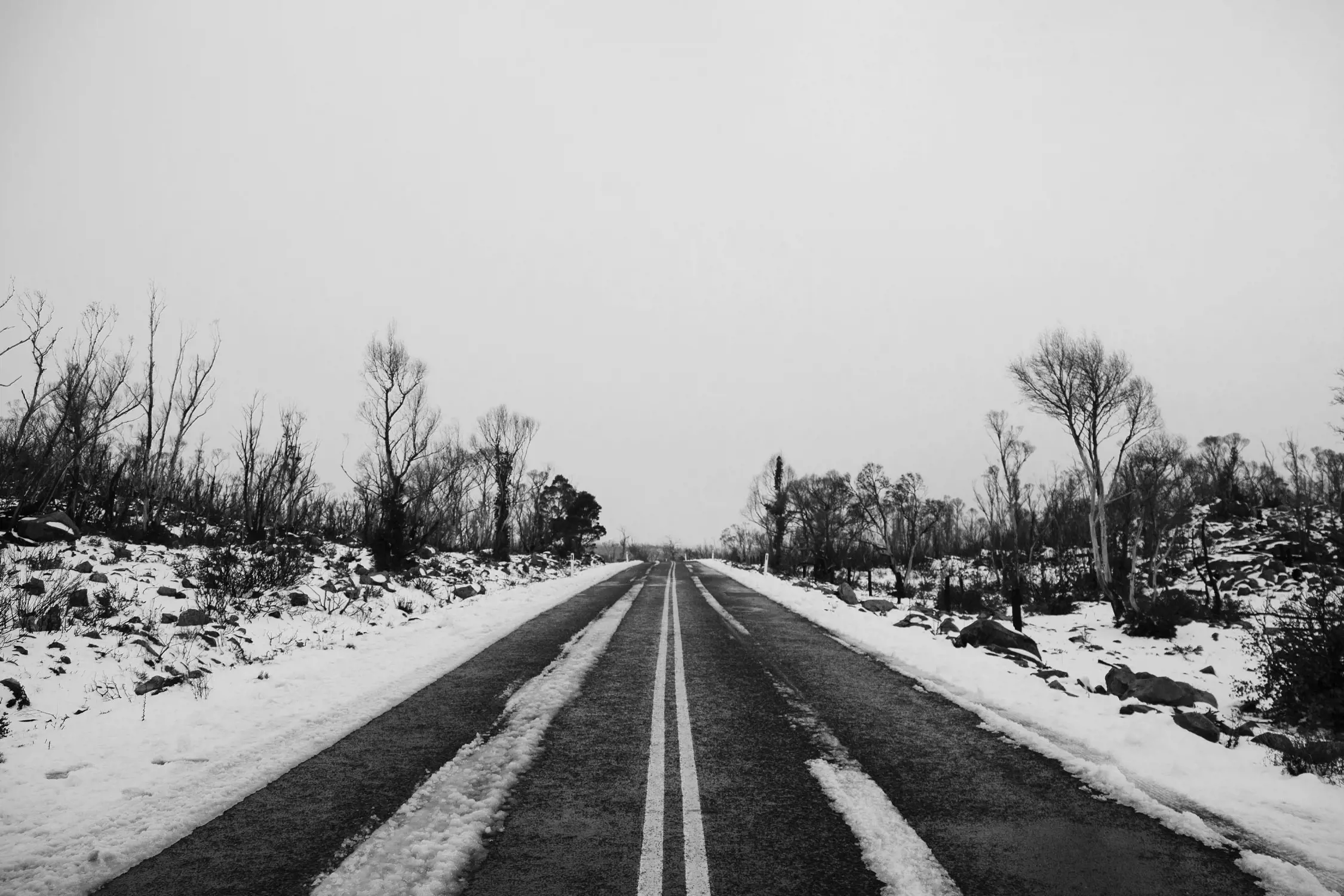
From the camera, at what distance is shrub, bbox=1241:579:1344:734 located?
6668mm

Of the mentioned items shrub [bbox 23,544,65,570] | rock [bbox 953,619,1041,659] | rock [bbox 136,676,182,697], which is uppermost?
shrub [bbox 23,544,65,570]

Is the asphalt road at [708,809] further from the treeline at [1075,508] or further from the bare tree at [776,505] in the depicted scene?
the bare tree at [776,505]

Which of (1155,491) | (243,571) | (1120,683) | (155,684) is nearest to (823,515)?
(1155,491)

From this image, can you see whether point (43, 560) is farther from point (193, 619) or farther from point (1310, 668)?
point (1310, 668)

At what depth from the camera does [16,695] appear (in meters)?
5.47

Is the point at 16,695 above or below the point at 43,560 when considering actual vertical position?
below

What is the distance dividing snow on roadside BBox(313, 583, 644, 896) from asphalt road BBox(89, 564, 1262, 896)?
11 centimetres

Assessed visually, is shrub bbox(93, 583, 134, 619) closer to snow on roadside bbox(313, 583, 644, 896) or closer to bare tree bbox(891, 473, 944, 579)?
snow on roadside bbox(313, 583, 644, 896)

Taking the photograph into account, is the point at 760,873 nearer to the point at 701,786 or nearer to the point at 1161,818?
the point at 701,786

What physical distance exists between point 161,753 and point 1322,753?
911cm

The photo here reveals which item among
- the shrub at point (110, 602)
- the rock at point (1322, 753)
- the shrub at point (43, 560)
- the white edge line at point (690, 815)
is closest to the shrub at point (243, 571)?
the shrub at point (110, 602)

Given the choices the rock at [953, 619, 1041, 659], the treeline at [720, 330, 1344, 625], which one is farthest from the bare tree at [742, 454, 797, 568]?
the rock at [953, 619, 1041, 659]

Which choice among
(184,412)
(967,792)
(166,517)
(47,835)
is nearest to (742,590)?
(967,792)

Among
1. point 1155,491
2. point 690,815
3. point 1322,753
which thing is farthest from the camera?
point 1155,491
